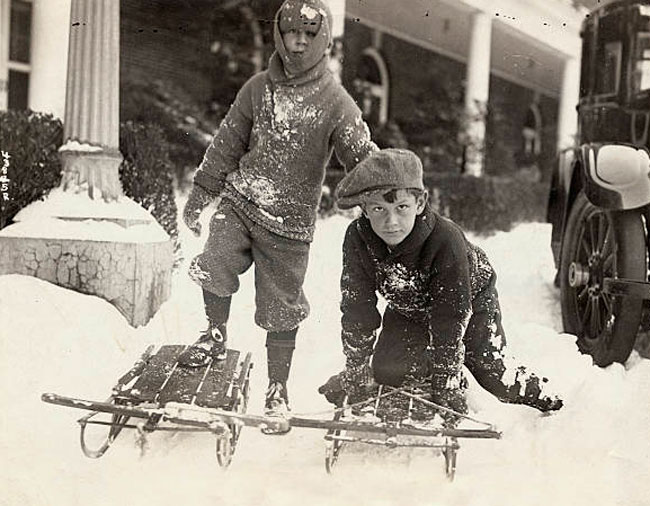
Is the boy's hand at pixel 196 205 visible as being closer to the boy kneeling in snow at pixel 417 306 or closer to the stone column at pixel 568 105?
the boy kneeling in snow at pixel 417 306

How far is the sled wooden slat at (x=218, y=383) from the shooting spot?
2.01 m

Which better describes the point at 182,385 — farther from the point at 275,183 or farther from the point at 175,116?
the point at 175,116

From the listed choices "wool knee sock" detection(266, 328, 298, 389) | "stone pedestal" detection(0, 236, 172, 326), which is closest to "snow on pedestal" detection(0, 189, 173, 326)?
"stone pedestal" detection(0, 236, 172, 326)

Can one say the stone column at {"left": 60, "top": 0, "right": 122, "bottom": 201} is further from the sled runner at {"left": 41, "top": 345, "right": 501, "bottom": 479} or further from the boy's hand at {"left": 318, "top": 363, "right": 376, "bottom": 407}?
the boy's hand at {"left": 318, "top": 363, "right": 376, "bottom": 407}

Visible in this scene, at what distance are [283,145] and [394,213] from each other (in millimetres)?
390

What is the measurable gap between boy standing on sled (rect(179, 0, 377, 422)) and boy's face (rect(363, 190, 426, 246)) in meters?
0.16

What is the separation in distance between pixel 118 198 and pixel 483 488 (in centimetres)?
145

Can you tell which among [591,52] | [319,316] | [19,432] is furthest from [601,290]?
[19,432]

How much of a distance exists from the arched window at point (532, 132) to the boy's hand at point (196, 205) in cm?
114

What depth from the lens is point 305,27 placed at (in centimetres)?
204

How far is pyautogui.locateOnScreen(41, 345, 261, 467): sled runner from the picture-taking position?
1.96 metres

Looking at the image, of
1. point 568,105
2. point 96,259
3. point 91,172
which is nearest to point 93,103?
point 91,172

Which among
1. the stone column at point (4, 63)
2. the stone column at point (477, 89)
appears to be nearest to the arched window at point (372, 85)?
the stone column at point (477, 89)

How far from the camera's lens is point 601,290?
241 cm
